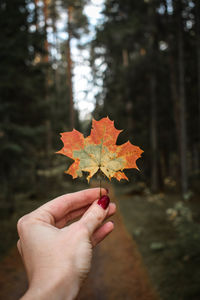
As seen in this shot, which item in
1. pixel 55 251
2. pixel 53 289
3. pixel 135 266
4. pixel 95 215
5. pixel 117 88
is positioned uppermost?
pixel 117 88

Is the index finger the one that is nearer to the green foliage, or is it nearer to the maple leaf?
the maple leaf

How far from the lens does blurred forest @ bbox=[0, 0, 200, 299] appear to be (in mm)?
7105

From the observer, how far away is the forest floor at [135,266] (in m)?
4.00

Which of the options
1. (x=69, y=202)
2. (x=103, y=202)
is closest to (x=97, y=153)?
(x=103, y=202)

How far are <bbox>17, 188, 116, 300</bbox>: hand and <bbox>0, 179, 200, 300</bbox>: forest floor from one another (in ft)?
11.5

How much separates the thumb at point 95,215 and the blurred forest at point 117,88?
2.53 m

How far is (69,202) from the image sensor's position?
149cm

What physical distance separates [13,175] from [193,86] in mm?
9766

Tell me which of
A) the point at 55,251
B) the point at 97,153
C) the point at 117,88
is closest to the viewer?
the point at 55,251

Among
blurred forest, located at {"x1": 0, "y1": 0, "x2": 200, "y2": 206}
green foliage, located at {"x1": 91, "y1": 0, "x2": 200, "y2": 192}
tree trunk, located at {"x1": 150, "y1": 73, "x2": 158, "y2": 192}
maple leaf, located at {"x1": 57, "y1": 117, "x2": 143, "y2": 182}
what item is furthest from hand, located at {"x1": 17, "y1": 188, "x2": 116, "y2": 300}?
tree trunk, located at {"x1": 150, "y1": 73, "x2": 158, "y2": 192}

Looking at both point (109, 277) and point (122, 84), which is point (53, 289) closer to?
point (109, 277)

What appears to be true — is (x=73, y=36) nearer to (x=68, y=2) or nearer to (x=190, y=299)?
(x=68, y=2)

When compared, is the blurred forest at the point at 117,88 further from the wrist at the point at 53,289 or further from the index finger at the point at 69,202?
the wrist at the point at 53,289

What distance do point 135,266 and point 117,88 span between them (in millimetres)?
10424
